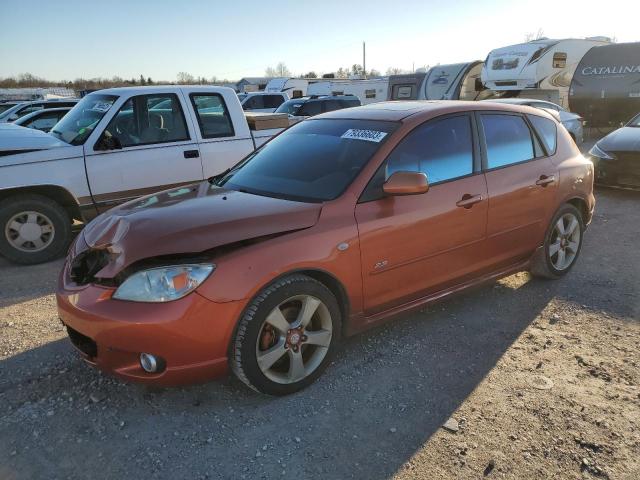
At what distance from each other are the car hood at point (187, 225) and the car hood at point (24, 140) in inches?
102

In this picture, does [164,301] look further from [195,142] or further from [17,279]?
[195,142]

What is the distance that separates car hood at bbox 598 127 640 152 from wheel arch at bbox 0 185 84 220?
25.5ft

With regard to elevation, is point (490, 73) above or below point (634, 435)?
above

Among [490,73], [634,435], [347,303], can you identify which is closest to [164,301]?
[347,303]

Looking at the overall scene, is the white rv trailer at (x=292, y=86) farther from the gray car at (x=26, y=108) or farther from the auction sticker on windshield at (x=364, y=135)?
the auction sticker on windshield at (x=364, y=135)

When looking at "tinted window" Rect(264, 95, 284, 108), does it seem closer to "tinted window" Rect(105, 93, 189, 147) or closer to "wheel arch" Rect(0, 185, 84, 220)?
"tinted window" Rect(105, 93, 189, 147)

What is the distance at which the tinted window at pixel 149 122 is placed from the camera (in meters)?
5.76

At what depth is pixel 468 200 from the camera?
11.9 feet

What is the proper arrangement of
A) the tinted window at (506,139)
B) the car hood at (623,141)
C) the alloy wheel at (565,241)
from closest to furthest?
1. the tinted window at (506,139)
2. the alloy wheel at (565,241)
3. the car hood at (623,141)

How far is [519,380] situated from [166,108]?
15.9 feet

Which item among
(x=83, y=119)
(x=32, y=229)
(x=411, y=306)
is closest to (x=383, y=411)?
(x=411, y=306)

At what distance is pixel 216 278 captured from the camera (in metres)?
2.62

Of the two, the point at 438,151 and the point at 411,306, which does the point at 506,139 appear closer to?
the point at 438,151

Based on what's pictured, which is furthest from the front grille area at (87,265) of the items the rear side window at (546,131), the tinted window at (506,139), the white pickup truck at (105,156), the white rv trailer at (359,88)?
the white rv trailer at (359,88)
